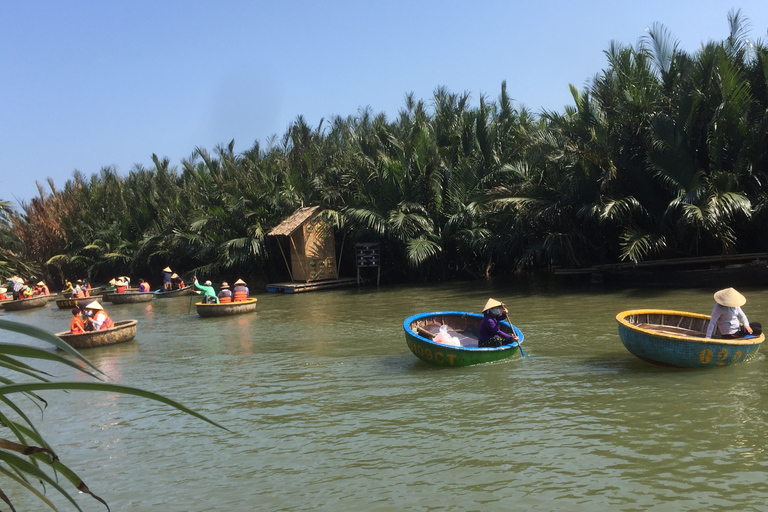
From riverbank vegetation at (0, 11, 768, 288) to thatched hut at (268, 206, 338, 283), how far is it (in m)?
0.80

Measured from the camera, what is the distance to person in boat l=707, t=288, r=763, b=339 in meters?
9.12

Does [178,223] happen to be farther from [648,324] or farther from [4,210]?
[4,210]

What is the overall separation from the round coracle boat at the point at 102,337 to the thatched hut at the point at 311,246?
11105mm

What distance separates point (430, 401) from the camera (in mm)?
8539

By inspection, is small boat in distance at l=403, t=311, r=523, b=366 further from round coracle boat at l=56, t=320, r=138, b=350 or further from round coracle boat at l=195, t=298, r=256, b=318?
round coracle boat at l=195, t=298, r=256, b=318

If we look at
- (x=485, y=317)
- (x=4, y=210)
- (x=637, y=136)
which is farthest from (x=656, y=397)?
(x=637, y=136)

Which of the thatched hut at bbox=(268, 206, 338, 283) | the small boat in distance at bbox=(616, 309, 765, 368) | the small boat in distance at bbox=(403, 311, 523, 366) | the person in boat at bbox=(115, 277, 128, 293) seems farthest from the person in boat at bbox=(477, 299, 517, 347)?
the person in boat at bbox=(115, 277, 128, 293)

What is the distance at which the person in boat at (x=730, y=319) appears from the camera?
9.12 m

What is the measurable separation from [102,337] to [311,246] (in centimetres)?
1282

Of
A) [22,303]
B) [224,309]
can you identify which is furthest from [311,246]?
[22,303]

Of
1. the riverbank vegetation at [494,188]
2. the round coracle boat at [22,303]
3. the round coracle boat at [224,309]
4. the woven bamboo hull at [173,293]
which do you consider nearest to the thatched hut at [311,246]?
the riverbank vegetation at [494,188]

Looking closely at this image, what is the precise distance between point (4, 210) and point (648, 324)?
9534 millimetres

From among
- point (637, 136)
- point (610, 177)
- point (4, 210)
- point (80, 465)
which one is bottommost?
point (80, 465)

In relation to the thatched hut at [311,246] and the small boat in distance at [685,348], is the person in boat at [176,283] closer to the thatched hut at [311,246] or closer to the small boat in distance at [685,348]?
the thatched hut at [311,246]
